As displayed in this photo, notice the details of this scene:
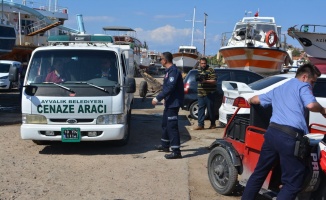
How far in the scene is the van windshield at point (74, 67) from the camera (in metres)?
7.73

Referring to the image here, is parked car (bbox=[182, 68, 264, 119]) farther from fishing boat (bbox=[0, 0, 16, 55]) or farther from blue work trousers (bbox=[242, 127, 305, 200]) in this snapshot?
fishing boat (bbox=[0, 0, 16, 55])

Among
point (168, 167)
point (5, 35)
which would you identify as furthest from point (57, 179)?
point (5, 35)

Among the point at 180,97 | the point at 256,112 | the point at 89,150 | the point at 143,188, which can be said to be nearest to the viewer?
the point at 256,112

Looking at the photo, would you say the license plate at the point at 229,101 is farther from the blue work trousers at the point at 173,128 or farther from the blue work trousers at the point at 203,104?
the blue work trousers at the point at 173,128

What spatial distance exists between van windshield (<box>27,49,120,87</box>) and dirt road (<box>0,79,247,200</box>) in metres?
1.41

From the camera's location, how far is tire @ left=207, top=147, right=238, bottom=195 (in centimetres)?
520

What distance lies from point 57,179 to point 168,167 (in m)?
1.88

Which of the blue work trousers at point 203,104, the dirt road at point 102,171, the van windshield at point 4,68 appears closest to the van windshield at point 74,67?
the dirt road at point 102,171

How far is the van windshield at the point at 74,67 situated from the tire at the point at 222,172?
2921 mm

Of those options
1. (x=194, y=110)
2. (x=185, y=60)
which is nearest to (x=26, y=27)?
(x=185, y=60)

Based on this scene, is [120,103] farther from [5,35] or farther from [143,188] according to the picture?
[5,35]

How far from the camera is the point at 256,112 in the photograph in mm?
5016

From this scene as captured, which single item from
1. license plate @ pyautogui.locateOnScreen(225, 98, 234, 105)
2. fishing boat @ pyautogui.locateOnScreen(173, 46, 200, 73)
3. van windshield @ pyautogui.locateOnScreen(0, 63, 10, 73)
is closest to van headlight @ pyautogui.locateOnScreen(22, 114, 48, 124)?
license plate @ pyautogui.locateOnScreen(225, 98, 234, 105)

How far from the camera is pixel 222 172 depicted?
5414mm
